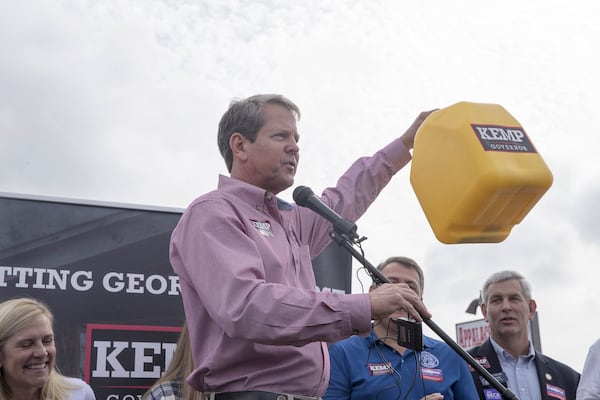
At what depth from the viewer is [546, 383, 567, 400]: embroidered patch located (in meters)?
4.79

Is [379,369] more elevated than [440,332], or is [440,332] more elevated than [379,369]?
[379,369]

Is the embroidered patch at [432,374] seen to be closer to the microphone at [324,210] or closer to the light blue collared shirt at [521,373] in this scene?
the light blue collared shirt at [521,373]

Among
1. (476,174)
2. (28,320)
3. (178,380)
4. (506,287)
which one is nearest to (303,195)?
(476,174)

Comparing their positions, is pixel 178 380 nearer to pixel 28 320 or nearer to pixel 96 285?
pixel 96 285

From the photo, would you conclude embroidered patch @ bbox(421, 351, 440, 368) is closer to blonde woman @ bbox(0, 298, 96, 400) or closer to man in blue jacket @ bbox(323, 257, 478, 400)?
man in blue jacket @ bbox(323, 257, 478, 400)

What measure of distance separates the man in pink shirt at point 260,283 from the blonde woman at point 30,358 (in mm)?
1335

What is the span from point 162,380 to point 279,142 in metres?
1.55

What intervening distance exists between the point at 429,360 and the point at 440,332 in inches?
75.6

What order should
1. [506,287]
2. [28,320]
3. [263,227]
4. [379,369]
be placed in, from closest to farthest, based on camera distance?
[263,227], [28,320], [379,369], [506,287]

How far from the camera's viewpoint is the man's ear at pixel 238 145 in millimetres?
2982

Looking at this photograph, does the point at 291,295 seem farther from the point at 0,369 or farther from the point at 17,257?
the point at 0,369

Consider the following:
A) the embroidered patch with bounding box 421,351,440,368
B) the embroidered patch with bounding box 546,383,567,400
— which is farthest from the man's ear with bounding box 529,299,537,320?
the embroidered patch with bounding box 421,351,440,368

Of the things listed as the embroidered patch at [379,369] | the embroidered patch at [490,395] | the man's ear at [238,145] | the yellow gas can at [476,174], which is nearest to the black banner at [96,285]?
the embroidered patch at [379,369]

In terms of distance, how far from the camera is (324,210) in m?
2.62
